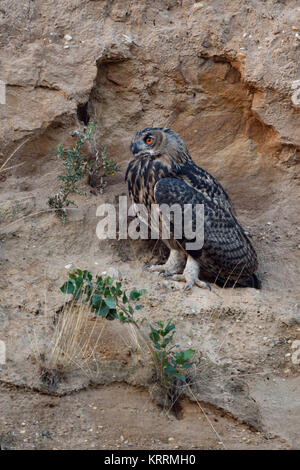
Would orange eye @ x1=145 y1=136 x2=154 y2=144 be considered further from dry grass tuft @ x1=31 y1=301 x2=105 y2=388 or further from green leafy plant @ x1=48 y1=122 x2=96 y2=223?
dry grass tuft @ x1=31 y1=301 x2=105 y2=388

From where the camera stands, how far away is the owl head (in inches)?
242

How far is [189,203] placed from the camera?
233 inches

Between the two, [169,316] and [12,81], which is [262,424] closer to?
[169,316]

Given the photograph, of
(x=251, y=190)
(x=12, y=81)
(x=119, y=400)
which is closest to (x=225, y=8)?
(x=251, y=190)

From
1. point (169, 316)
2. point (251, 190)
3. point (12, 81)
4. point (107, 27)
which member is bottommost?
point (169, 316)

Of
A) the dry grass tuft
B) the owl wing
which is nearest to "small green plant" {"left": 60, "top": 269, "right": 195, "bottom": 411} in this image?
the dry grass tuft

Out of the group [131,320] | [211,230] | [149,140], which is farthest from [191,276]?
[149,140]

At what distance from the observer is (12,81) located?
6.48 metres

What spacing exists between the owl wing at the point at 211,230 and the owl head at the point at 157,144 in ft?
1.03

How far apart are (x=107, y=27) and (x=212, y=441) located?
14.8 feet

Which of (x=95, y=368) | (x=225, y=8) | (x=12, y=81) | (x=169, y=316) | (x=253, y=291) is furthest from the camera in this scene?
(x=225, y=8)

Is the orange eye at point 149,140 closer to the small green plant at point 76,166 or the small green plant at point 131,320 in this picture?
the small green plant at point 76,166

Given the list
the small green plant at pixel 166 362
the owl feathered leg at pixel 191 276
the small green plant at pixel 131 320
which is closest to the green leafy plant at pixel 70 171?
the owl feathered leg at pixel 191 276

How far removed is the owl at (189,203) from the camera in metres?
5.93
